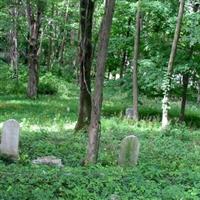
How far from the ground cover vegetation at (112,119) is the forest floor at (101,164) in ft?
0.06

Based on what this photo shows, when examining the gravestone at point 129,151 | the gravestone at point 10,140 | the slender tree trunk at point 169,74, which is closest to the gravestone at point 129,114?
the slender tree trunk at point 169,74

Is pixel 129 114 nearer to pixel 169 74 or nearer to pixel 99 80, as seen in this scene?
pixel 169 74

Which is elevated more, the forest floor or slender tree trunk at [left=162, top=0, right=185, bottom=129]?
slender tree trunk at [left=162, top=0, right=185, bottom=129]

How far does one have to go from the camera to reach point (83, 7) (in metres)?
15.2

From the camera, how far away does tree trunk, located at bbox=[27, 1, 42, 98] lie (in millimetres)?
26875

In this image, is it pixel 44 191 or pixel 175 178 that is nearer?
pixel 44 191

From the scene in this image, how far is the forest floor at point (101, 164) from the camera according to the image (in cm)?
799

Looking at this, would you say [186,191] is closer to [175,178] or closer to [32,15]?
[175,178]

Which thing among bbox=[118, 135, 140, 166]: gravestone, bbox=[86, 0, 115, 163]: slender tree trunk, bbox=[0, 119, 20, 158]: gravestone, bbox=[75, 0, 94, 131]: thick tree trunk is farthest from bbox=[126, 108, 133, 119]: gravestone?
bbox=[86, 0, 115, 163]: slender tree trunk

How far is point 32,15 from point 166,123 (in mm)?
12760

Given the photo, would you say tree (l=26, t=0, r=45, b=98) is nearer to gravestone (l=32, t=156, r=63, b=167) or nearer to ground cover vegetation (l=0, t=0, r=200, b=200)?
ground cover vegetation (l=0, t=0, r=200, b=200)

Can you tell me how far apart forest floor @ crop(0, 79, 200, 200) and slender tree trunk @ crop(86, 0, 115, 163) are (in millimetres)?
518

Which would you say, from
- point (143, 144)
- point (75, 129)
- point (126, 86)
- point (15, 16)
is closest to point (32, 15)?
point (15, 16)

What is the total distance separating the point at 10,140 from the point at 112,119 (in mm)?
8250
